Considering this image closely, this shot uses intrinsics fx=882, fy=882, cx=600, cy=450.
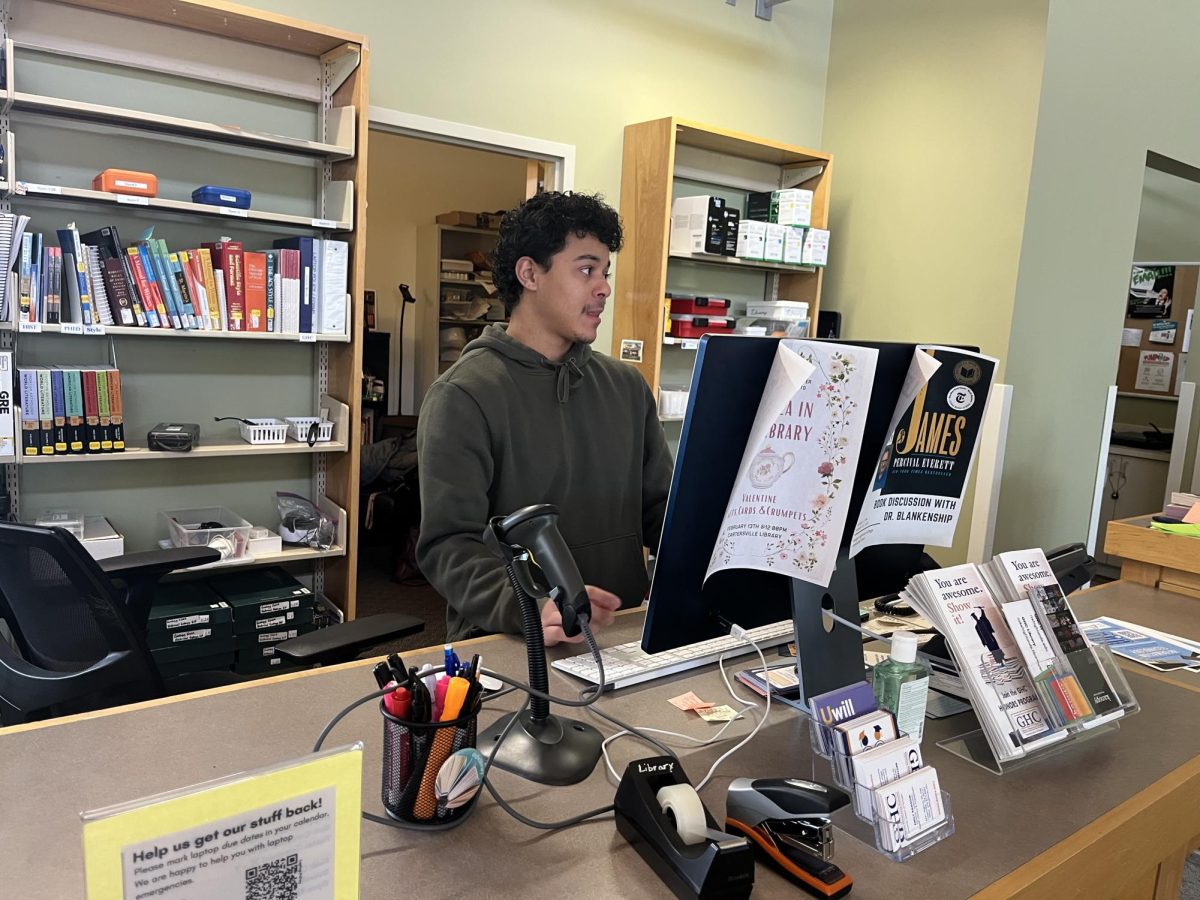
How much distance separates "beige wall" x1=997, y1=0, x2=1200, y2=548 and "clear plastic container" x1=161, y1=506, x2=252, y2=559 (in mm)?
3013

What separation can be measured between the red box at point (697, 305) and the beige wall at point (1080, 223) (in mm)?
1239

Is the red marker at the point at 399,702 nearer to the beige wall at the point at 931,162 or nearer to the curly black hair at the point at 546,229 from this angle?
the curly black hair at the point at 546,229

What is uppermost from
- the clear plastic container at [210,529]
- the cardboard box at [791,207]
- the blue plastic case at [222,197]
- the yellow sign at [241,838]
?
the cardboard box at [791,207]

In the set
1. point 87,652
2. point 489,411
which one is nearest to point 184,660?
point 87,652

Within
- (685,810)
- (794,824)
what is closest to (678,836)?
(685,810)

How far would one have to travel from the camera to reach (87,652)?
63.3 inches

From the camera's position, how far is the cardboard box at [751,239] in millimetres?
3879

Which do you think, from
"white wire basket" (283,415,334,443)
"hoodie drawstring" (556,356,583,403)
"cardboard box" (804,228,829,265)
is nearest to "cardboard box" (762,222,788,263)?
"cardboard box" (804,228,829,265)

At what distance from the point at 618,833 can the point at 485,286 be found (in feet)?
19.3

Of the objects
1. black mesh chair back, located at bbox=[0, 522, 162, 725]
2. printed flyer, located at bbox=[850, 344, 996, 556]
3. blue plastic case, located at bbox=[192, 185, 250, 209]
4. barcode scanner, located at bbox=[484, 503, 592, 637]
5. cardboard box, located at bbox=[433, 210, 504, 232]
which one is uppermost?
cardboard box, located at bbox=[433, 210, 504, 232]

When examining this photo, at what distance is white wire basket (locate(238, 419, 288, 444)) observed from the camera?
2.89 m

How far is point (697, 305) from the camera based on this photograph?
3965 millimetres

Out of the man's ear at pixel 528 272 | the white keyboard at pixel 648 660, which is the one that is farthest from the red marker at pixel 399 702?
the man's ear at pixel 528 272

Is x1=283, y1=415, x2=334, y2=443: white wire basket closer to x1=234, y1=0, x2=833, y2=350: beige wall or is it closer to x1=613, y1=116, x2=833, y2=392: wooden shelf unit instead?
x1=234, y1=0, x2=833, y2=350: beige wall
